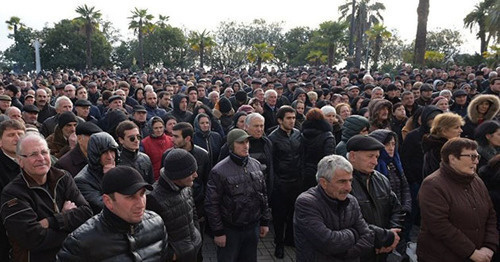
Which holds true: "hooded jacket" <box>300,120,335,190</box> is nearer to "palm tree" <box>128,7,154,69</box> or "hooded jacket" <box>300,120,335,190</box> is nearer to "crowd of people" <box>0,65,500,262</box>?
"crowd of people" <box>0,65,500,262</box>

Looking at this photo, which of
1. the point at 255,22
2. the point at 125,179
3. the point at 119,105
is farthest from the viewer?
the point at 255,22

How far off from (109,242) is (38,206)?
1047 millimetres

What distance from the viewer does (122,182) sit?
259 cm

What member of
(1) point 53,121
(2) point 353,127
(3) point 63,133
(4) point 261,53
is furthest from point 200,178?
(4) point 261,53

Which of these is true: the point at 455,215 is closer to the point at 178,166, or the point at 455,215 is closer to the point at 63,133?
the point at 178,166

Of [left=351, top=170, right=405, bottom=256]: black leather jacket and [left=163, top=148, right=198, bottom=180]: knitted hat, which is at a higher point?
[left=163, top=148, right=198, bottom=180]: knitted hat

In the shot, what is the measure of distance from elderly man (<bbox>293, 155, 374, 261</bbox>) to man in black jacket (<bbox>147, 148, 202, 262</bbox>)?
106 centimetres

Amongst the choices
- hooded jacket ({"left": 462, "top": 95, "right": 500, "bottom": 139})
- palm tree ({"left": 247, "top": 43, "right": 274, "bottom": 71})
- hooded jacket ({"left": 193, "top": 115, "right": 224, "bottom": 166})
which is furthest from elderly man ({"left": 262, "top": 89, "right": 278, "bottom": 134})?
palm tree ({"left": 247, "top": 43, "right": 274, "bottom": 71})

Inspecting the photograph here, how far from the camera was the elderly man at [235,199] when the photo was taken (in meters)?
4.46

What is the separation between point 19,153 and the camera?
3.32 m

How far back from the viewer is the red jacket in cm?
577

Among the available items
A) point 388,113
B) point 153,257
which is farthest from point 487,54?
point 153,257

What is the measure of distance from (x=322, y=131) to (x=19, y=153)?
4035mm

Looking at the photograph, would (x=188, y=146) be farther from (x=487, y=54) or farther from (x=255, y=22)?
(x=255, y=22)
